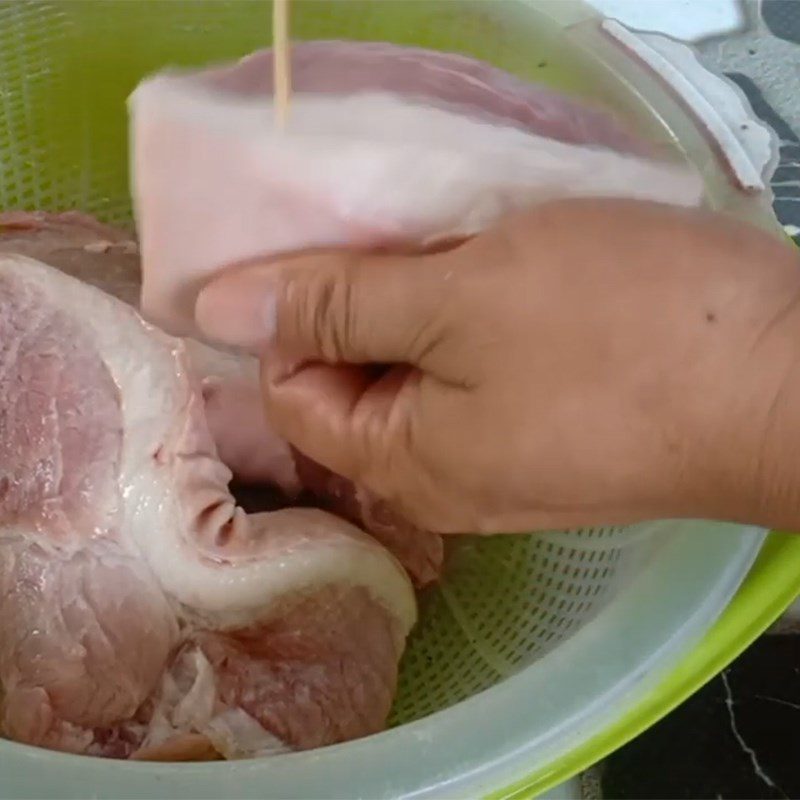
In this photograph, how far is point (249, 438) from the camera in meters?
0.77

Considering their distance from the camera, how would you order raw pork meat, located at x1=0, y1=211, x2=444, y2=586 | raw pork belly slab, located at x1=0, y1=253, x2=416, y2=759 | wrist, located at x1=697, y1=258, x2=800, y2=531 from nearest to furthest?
wrist, located at x1=697, y1=258, x2=800, y2=531 → raw pork belly slab, located at x1=0, y1=253, x2=416, y2=759 → raw pork meat, located at x1=0, y1=211, x2=444, y2=586

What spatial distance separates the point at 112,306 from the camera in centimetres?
71

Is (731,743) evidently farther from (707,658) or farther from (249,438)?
(249,438)

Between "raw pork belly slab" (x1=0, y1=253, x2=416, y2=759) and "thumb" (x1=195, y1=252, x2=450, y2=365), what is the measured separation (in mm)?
153

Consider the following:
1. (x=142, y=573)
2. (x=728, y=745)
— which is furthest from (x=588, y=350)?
(x=728, y=745)

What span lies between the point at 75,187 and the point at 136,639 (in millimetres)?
521

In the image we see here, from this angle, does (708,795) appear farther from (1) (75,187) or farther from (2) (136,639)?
(1) (75,187)

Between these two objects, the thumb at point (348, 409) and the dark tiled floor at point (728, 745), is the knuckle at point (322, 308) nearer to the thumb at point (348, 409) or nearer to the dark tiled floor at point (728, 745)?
the thumb at point (348, 409)

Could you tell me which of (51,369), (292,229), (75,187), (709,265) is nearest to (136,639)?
(51,369)

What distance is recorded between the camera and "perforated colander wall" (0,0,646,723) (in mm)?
793

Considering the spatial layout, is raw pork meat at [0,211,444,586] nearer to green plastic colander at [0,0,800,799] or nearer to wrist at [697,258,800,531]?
green plastic colander at [0,0,800,799]

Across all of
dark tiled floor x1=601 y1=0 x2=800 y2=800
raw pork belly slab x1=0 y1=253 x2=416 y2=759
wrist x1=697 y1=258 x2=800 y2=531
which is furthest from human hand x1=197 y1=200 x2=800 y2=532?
dark tiled floor x1=601 y1=0 x2=800 y2=800

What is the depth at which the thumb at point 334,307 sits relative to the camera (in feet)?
1.63

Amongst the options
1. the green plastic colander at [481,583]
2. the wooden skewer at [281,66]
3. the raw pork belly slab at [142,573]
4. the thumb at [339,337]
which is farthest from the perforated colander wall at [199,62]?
the wooden skewer at [281,66]
